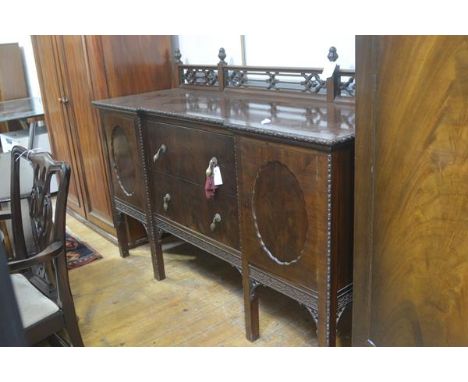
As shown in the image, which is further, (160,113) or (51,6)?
(160,113)

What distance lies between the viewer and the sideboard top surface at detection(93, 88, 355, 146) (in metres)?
1.45

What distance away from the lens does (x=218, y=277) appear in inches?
99.0

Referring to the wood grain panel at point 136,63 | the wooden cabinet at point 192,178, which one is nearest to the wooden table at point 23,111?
the wood grain panel at point 136,63

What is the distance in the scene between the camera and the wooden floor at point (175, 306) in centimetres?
202

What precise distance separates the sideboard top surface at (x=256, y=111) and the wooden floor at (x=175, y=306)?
898mm

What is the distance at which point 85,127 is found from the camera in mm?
2922

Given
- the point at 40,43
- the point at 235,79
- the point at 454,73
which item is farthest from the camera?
the point at 40,43

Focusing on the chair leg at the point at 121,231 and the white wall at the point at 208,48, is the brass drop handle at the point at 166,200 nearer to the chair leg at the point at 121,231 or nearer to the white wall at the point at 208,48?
the chair leg at the point at 121,231

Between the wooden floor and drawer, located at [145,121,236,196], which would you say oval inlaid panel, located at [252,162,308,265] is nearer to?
drawer, located at [145,121,236,196]

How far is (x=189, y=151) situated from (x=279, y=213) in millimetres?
572

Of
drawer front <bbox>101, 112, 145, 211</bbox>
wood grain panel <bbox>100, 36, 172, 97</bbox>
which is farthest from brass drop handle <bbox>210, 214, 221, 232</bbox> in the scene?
wood grain panel <bbox>100, 36, 172, 97</bbox>

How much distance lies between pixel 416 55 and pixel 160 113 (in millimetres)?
1416
